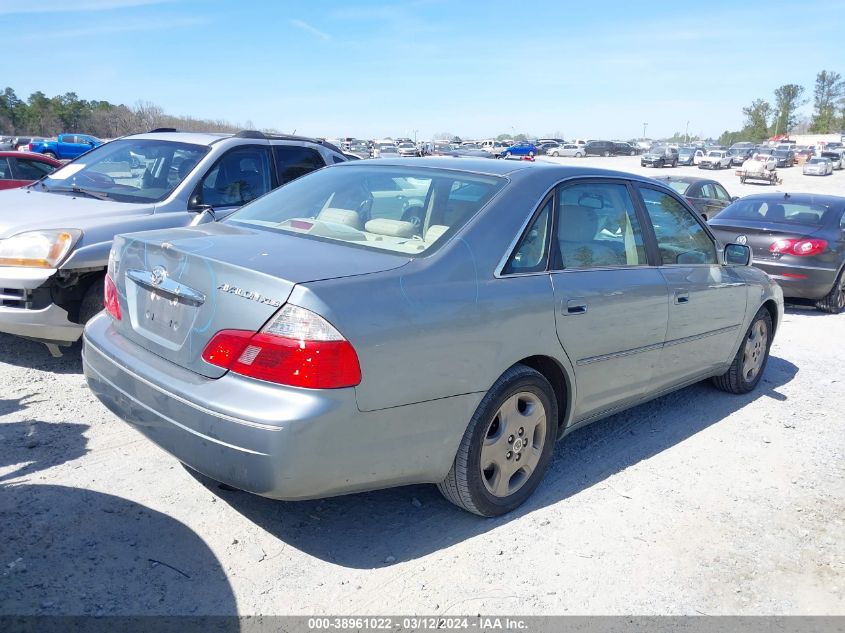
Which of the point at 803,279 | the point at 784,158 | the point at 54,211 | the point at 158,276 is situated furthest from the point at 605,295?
the point at 784,158

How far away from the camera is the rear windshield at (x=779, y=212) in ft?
30.9

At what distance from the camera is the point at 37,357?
5.43 m

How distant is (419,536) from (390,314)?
3.82 feet

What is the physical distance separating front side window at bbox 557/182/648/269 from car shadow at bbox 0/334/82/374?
359 centimetres

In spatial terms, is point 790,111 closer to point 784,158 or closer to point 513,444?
point 784,158

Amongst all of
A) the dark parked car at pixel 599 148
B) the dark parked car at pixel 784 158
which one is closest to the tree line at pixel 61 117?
the dark parked car at pixel 599 148

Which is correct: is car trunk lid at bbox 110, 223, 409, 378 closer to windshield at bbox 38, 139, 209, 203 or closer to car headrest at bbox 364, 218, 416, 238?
car headrest at bbox 364, 218, 416, 238

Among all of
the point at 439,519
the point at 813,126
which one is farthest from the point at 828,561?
the point at 813,126

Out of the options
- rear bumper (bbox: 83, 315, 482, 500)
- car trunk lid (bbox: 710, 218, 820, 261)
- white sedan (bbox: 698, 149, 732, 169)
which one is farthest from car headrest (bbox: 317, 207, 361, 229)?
white sedan (bbox: 698, 149, 732, 169)

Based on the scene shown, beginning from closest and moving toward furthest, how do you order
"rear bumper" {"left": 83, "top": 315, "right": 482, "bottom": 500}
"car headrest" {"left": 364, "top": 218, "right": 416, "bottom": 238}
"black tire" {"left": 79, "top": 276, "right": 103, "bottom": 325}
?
"rear bumper" {"left": 83, "top": 315, "right": 482, "bottom": 500}
"car headrest" {"left": 364, "top": 218, "right": 416, "bottom": 238}
"black tire" {"left": 79, "top": 276, "right": 103, "bottom": 325}

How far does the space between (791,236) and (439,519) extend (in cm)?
734

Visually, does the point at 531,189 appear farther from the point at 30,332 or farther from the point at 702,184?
the point at 702,184

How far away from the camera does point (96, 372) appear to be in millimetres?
3416

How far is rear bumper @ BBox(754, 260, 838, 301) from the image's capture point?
8.79m
